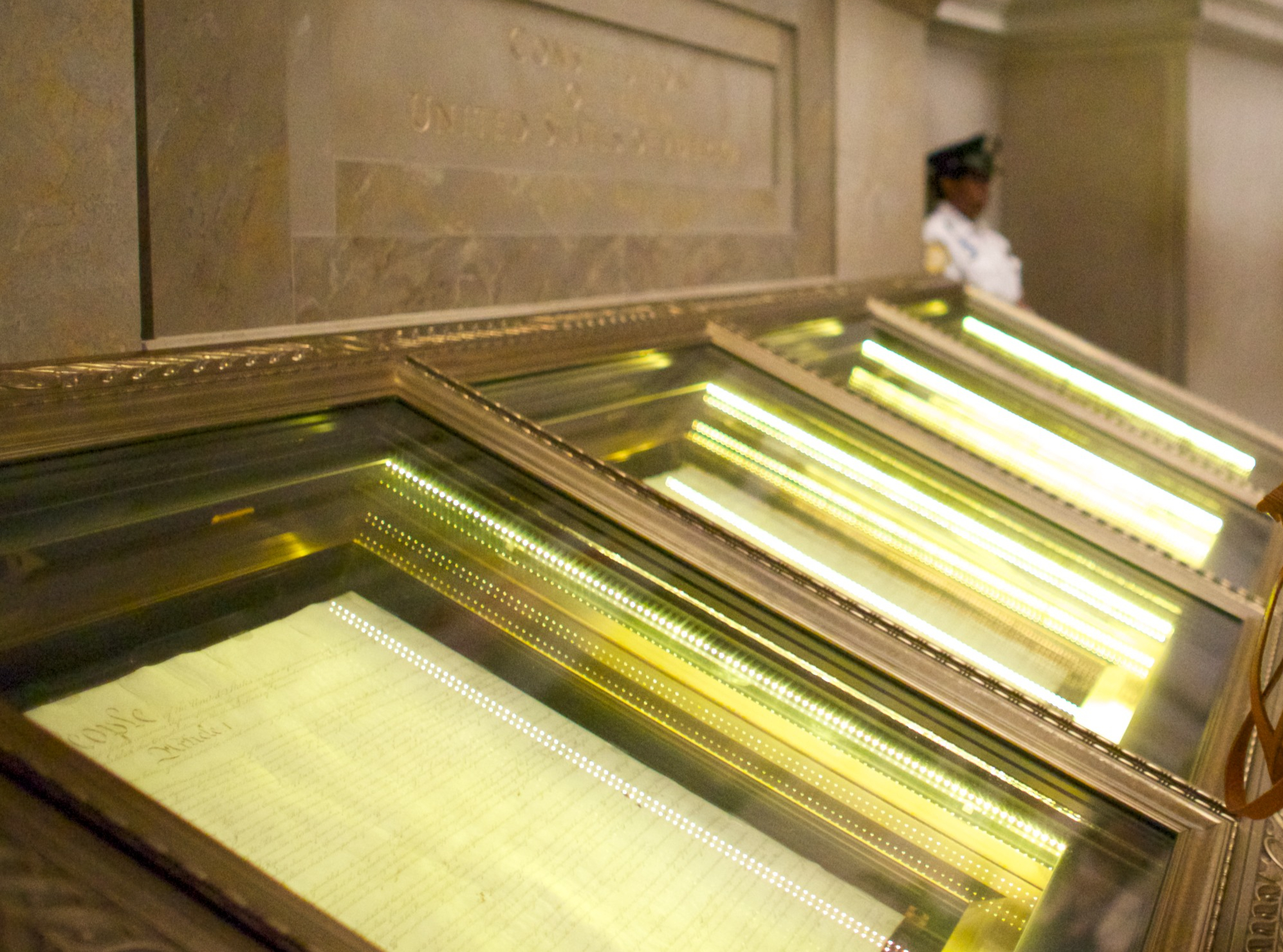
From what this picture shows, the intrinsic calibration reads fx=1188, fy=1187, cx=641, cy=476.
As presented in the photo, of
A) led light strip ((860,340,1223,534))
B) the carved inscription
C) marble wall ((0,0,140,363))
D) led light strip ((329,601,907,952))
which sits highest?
the carved inscription

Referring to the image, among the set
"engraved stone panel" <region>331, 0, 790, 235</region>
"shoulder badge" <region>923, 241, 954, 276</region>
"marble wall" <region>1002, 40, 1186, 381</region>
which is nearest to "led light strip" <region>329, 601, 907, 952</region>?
"engraved stone panel" <region>331, 0, 790, 235</region>

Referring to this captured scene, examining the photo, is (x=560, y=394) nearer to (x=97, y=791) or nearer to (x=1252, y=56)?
(x=97, y=791)

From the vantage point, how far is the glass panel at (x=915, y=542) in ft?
4.13

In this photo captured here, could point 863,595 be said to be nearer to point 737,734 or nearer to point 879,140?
point 737,734

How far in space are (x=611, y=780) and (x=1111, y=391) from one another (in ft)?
6.77

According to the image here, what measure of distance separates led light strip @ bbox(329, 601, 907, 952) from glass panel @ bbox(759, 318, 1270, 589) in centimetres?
95

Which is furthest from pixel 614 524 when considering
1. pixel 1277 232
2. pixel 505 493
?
pixel 1277 232

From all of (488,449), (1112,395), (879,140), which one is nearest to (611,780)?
(488,449)

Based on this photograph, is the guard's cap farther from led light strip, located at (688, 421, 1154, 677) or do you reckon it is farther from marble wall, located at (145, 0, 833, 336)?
led light strip, located at (688, 421, 1154, 677)

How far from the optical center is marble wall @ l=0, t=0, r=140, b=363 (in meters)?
1.43

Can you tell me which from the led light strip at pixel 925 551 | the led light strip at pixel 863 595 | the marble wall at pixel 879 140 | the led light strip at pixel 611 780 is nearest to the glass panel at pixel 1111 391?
the marble wall at pixel 879 140

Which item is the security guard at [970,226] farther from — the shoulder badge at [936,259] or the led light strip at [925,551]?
the led light strip at [925,551]

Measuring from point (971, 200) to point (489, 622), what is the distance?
4.57 m

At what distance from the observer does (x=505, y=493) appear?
3.79 feet
